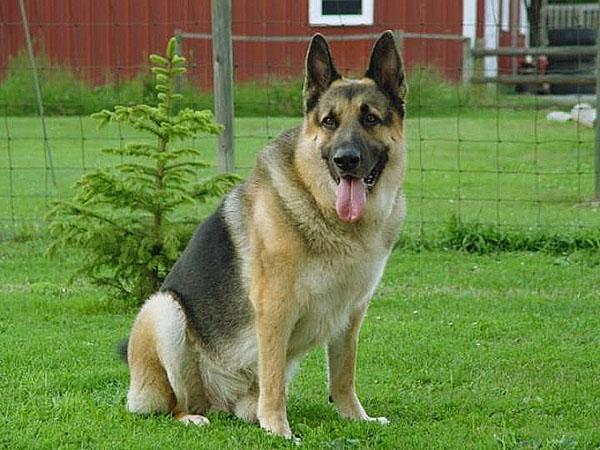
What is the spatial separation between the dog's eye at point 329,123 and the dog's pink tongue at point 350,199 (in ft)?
0.80

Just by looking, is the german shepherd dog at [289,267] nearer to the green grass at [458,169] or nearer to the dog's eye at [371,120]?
the dog's eye at [371,120]

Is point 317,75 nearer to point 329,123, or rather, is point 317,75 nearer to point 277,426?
point 329,123

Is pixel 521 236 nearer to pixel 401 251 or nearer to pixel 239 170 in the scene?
pixel 401 251

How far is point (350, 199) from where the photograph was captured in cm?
495

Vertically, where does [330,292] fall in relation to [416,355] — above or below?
above

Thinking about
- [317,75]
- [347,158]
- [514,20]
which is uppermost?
[514,20]

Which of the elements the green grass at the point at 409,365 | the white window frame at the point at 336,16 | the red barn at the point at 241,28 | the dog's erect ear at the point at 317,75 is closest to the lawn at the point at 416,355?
the green grass at the point at 409,365

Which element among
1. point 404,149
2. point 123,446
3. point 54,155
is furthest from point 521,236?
point 54,155

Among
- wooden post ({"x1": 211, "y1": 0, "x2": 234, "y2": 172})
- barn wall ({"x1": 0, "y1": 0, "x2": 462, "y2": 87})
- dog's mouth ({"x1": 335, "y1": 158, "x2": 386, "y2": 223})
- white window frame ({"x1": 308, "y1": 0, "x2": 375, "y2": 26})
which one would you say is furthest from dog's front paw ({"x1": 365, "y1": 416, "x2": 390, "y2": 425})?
white window frame ({"x1": 308, "y1": 0, "x2": 375, "y2": 26})

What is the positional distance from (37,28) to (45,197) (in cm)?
1282

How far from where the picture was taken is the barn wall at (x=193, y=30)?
23438mm

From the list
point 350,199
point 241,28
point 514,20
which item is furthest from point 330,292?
point 514,20

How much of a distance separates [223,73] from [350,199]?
524cm

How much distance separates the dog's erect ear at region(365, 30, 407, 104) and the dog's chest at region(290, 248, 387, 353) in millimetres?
751
